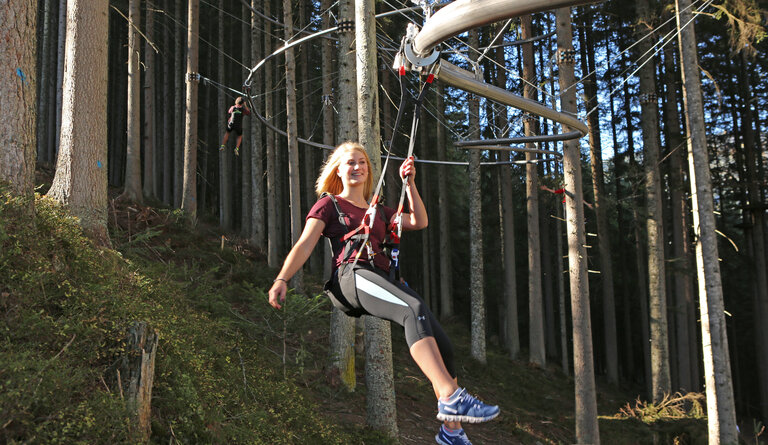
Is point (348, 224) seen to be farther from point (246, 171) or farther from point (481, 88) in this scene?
point (246, 171)

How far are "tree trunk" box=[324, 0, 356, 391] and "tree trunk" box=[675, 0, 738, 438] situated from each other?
6.77m

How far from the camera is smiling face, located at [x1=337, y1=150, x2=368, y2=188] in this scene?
411 cm

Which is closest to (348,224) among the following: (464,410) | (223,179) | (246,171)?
(464,410)

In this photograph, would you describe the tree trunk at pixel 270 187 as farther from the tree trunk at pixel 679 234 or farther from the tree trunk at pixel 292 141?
the tree trunk at pixel 679 234

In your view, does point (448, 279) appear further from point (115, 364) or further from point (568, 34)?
point (115, 364)

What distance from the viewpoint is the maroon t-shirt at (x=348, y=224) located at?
3.83m

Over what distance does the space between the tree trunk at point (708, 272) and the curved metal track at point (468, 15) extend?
9101 mm

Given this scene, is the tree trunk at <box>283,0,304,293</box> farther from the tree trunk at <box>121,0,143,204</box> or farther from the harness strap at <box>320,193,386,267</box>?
the harness strap at <box>320,193,386,267</box>

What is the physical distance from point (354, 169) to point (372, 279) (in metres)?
0.88

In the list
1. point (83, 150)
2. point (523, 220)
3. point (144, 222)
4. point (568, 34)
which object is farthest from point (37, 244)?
point (523, 220)

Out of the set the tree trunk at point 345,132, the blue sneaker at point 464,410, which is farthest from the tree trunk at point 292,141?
the blue sneaker at point 464,410

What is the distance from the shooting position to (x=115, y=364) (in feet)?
14.5

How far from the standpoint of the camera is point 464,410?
10.5ft

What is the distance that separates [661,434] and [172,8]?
23.5 metres
